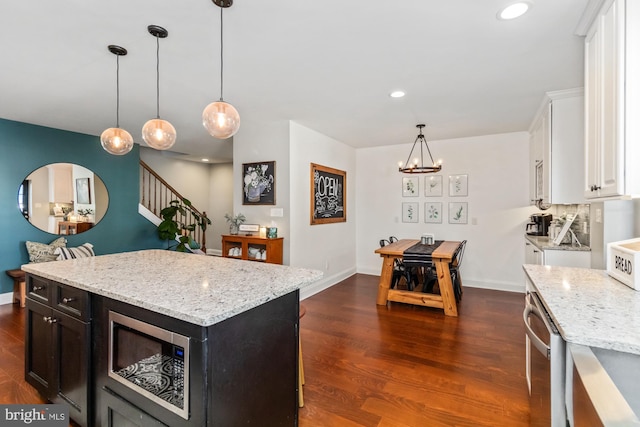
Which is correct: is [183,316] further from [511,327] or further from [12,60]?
[511,327]

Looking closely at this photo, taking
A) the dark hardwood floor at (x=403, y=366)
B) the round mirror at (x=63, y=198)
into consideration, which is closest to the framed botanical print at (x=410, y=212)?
the dark hardwood floor at (x=403, y=366)

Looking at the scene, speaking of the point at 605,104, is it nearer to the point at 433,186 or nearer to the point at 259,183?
the point at 259,183

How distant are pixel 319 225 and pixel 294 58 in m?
2.87

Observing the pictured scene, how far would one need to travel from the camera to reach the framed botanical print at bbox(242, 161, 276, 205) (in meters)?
4.36

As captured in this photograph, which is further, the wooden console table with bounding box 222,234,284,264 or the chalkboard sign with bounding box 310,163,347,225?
the chalkboard sign with bounding box 310,163,347,225

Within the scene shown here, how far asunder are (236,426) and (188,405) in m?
0.24

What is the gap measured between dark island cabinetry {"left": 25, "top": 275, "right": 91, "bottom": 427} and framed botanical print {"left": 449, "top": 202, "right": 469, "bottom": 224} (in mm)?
5119

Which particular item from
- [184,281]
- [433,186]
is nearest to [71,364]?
[184,281]

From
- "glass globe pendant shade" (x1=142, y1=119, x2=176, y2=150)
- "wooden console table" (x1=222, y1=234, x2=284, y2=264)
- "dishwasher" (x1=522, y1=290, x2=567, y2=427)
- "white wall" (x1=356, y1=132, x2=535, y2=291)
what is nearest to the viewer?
"dishwasher" (x1=522, y1=290, x2=567, y2=427)

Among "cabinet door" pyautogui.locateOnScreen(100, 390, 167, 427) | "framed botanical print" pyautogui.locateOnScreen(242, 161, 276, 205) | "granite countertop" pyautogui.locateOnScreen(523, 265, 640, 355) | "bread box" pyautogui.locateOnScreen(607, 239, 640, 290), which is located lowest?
"cabinet door" pyautogui.locateOnScreen(100, 390, 167, 427)

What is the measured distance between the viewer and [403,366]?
255 centimetres

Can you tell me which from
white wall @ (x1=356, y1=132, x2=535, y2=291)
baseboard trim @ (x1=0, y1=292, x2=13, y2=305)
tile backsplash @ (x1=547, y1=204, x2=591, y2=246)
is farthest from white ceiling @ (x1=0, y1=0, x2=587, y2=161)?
baseboard trim @ (x1=0, y1=292, x2=13, y2=305)

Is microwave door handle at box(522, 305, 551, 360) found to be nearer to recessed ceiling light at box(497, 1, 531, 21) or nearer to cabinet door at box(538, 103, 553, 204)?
recessed ceiling light at box(497, 1, 531, 21)

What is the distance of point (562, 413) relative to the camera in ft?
3.88
